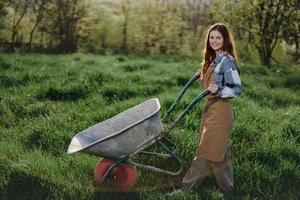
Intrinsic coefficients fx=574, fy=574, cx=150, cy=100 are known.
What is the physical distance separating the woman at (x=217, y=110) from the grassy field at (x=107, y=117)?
0.16m

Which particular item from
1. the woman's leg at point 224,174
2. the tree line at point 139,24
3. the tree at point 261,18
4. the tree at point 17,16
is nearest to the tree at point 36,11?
the tree line at point 139,24

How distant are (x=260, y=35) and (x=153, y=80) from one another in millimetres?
4090

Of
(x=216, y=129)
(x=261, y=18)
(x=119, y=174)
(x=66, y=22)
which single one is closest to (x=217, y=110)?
(x=216, y=129)

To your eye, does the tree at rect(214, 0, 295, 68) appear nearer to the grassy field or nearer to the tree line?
the tree line

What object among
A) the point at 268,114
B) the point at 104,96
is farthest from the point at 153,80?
the point at 268,114

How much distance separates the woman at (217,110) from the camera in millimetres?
4508

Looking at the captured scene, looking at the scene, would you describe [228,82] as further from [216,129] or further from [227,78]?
[216,129]

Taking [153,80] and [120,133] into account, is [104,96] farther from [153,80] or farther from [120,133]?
[120,133]

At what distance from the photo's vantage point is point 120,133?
4461mm

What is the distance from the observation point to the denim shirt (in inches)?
177

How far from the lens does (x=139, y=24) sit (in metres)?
14.6

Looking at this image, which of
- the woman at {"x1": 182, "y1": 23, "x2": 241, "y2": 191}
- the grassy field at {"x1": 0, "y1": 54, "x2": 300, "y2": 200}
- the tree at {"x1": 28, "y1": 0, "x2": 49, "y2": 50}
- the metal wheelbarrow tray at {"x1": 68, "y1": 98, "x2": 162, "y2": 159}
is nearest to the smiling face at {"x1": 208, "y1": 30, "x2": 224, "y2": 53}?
the woman at {"x1": 182, "y1": 23, "x2": 241, "y2": 191}

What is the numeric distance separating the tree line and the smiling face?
23.0 ft

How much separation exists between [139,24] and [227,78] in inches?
406
